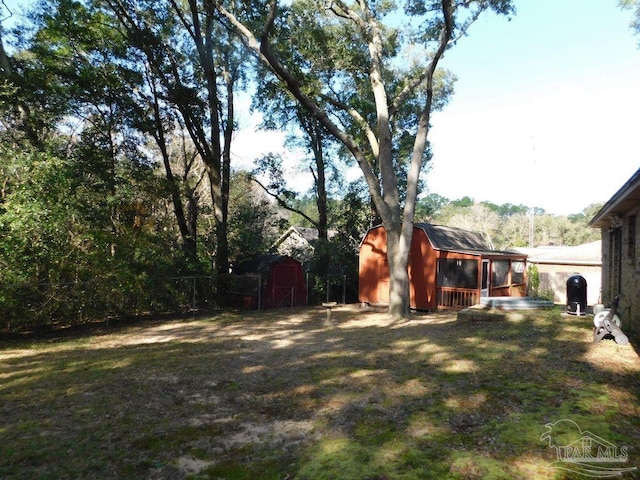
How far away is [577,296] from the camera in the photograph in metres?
11.2

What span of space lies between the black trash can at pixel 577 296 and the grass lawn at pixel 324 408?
1.35m

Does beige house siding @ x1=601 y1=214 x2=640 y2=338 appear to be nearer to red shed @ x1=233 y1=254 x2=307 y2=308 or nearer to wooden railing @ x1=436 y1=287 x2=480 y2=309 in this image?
wooden railing @ x1=436 y1=287 x2=480 y2=309

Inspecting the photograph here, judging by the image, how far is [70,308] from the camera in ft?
39.6

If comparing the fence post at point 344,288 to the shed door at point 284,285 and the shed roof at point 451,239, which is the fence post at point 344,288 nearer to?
the shed door at point 284,285

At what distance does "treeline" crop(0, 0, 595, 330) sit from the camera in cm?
1070

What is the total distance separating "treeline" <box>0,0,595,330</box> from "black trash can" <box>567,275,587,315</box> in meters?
12.7

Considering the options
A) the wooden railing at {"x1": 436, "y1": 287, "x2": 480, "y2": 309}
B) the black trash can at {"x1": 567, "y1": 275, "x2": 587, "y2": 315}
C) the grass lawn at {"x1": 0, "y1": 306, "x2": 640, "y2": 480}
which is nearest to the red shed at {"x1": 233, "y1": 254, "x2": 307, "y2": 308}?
the wooden railing at {"x1": 436, "y1": 287, "x2": 480, "y2": 309}

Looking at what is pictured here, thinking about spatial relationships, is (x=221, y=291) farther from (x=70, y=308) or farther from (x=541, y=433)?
(x=541, y=433)

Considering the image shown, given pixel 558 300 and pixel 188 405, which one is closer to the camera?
pixel 188 405

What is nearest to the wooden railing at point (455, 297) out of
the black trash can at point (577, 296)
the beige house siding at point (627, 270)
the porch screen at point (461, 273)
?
the porch screen at point (461, 273)

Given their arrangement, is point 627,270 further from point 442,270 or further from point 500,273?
point 500,273

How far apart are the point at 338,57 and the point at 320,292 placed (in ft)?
41.9

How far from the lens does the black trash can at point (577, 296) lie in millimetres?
11039

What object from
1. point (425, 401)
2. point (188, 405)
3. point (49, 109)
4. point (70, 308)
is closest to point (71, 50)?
point (49, 109)
